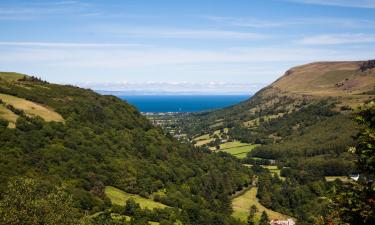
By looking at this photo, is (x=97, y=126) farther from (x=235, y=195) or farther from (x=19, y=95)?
(x=235, y=195)

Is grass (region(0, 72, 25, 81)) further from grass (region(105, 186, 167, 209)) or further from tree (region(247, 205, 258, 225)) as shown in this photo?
tree (region(247, 205, 258, 225))

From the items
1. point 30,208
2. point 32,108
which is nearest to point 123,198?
point 32,108

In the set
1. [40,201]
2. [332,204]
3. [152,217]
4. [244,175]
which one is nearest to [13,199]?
[40,201]

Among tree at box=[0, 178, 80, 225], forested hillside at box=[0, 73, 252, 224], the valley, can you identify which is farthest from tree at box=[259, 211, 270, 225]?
tree at box=[0, 178, 80, 225]

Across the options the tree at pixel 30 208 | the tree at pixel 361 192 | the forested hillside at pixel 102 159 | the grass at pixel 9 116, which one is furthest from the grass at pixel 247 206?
the tree at pixel 361 192

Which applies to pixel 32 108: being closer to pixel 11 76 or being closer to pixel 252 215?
pixel 11 76

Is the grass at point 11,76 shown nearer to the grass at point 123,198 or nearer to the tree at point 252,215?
the grass at point 123,198
